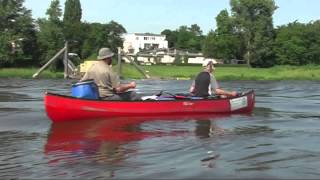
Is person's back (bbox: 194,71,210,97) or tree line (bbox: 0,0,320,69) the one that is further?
tree line (bbox: 0,0,320,69)

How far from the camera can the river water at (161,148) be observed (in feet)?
29.1

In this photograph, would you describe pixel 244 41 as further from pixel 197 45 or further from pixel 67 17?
pixel 197 45

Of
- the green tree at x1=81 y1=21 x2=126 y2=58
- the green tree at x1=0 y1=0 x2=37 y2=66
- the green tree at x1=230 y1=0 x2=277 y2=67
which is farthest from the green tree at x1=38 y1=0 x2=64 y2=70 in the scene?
the green tree at x1=230 y1=0 x2=277 y2=67

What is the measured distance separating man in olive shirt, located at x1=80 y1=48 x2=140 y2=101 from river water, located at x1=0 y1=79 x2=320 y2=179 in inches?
28.3

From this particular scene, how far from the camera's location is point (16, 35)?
93.7 m

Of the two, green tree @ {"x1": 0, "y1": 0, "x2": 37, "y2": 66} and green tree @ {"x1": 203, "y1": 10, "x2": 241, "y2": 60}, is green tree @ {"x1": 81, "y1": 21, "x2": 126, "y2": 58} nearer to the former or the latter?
green tree @ {"x1": 0, "y1": 0, "x2": 37, "y2": 66}

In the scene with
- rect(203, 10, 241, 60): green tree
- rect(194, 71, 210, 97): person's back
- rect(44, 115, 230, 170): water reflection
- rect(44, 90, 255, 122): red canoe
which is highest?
rect(203, 10, 241, 60): green tree

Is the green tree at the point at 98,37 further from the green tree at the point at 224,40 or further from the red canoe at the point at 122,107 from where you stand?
the red canoe at the point at 122,107

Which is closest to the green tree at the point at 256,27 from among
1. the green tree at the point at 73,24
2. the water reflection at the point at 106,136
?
the green tree at the point at 73,24

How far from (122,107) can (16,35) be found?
268ft

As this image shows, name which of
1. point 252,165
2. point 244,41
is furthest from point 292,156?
point 244,41

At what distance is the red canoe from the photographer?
14885 mm

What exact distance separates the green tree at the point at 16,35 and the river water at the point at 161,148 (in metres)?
76.2

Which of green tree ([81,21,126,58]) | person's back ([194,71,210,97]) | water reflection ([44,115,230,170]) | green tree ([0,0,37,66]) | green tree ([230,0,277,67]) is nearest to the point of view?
water reflection ([44,115,230,170])
